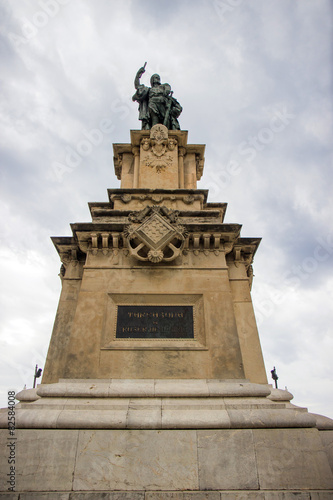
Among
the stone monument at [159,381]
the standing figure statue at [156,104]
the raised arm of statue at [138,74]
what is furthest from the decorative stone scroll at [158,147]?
the raised arm of statue at [138,74]

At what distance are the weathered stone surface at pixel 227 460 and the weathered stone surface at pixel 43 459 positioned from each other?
95.6 inches

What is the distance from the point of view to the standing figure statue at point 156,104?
15336 millimetres

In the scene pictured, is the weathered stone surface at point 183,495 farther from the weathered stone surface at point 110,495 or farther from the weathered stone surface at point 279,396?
the weathered stone surface at point 279,396

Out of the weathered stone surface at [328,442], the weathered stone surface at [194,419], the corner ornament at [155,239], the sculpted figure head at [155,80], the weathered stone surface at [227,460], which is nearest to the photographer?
the weathered stone surface at [227,460]

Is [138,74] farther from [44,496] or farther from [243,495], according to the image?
[243,495]

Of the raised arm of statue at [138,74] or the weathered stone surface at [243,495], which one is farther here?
the raised arm of statue at [138,74]

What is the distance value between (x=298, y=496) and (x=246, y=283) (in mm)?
5585

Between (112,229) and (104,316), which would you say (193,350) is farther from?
(112,229)

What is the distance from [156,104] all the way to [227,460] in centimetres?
1486

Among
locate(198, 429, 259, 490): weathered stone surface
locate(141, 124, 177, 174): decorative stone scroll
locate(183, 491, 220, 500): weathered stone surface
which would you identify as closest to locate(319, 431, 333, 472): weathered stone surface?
locate(198, 429, 259, 490): weathered stone surface

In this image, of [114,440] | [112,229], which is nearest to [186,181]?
[112,229]

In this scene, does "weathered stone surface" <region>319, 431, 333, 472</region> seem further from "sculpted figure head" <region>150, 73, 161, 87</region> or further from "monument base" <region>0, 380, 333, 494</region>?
"sculpted figure head" <region>150, 73, 161, 87</region>

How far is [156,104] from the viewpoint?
1572cm

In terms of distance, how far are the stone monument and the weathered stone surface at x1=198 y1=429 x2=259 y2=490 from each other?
0.02 metres
